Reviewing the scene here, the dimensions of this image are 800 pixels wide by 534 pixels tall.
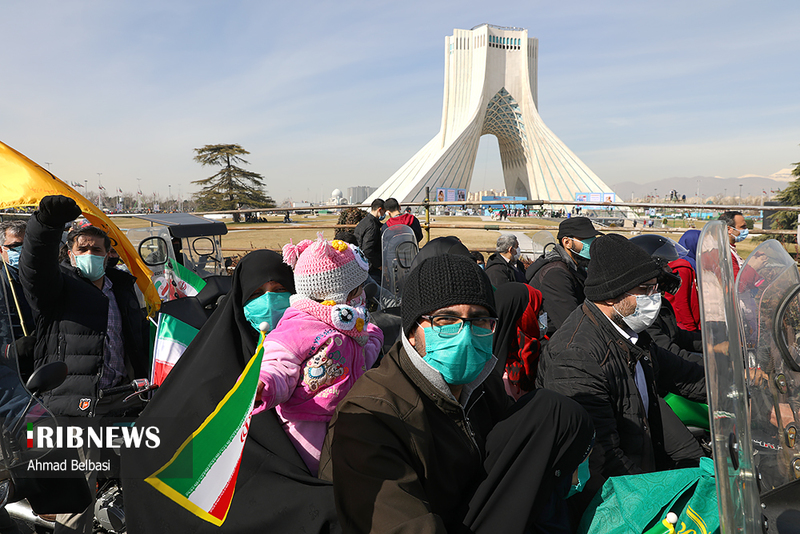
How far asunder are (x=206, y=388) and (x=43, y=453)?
1.93 feet

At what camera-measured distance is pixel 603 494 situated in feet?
5.38

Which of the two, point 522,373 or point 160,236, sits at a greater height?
point 160,236

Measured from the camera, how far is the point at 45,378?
1714 mm

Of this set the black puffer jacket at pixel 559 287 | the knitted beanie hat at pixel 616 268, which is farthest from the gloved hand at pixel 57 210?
the black puffer jacket at pixel 559 287

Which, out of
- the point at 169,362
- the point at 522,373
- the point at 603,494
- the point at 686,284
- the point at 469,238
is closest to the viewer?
the point at 603,494

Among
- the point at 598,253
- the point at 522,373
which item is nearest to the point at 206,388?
the point at 598,253

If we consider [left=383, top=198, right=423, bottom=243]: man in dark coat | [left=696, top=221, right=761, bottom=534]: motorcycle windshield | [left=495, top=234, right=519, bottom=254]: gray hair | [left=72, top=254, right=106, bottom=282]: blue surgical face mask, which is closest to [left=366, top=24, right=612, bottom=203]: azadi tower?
[left=383, top=198, right=423, bottom=243]: man in dark coat

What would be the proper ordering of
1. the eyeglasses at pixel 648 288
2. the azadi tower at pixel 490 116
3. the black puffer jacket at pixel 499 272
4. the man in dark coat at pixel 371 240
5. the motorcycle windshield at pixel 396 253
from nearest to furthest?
1. the eyeglasses at pixel 648 288
2. the black puffer jacket at pixel 499 272
3. the motorcycle windshield at pixel 396 253
4. the man in dark coat at pixel 371 240
5. the azadi tower at pixel 490 116

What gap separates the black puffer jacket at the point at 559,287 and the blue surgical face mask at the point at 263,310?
200cm

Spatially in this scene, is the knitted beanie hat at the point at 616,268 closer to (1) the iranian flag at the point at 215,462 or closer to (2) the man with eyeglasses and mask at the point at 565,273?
(2) the man with eyeglasses and mask at the point at 565,273

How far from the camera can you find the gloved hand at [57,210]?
2.44m

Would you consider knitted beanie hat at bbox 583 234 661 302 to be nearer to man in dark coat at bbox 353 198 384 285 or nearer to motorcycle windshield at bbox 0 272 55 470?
motorcycle windshield at bbox 0 272 55 470

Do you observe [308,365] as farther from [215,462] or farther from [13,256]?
[13,256]

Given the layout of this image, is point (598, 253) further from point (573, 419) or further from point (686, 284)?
point (686, 284)
